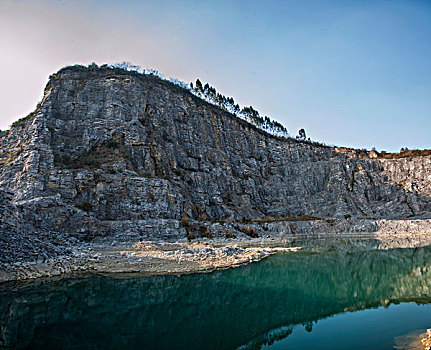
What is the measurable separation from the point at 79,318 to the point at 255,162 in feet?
215

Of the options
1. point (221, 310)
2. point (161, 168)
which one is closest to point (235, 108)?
point (161, 168)

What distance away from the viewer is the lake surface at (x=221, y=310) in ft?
30.9

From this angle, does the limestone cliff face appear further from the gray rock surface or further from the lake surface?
the lake surface

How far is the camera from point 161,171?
2028 inches

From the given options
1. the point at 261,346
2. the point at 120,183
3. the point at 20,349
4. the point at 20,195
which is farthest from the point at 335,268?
the point at 20,195

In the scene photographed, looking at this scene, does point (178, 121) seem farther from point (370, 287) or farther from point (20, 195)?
point (370, 287)

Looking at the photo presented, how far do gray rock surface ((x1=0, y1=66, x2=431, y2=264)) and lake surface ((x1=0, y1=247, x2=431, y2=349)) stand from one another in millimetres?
11751

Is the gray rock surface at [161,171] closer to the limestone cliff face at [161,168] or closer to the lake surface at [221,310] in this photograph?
the limestone cliff face at [161,168]

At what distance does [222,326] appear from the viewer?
425 inches

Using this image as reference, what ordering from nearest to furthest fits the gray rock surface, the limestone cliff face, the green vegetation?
the gray rock surface → the limestone cliff face → the green vegetation

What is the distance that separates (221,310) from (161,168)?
4095 cm

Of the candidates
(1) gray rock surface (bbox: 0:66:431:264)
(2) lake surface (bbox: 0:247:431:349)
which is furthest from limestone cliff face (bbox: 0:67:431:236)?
(2) lake surface (bbox: 0:247:431:349)

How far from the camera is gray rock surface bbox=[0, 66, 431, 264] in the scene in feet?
121

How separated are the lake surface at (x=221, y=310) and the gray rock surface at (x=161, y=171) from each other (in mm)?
11751
